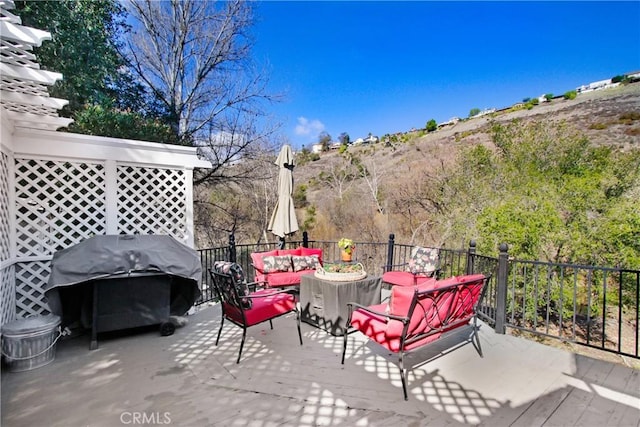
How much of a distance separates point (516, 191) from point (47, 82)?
8434 millimetres

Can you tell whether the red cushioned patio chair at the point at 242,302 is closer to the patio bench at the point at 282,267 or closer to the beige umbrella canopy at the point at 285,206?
the patio bench at the point at 282,267

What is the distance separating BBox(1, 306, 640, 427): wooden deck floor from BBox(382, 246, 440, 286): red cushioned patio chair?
4.15 feet

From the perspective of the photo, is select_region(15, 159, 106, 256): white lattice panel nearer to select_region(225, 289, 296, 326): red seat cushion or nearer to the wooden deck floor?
the wooden deck floor

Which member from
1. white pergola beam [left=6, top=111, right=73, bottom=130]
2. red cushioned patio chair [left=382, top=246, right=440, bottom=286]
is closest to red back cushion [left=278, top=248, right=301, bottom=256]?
red cushioned patio chair [left=382, top=246, right=440, bottom=286]

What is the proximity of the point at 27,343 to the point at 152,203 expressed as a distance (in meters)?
2.10

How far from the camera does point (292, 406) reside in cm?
221

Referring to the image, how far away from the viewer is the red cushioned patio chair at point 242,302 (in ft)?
9.60

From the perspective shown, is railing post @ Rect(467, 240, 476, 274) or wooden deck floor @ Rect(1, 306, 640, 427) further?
railing post @ Rect(467, 240, 476, 274)

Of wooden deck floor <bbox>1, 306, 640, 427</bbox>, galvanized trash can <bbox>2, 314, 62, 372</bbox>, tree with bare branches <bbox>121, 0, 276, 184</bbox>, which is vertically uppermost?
tree with bare branches <bbox>121, 0, 276, 184</bbox>

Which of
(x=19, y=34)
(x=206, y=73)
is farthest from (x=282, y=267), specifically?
(x=206, y=73)

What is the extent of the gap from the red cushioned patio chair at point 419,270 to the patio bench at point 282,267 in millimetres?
1165

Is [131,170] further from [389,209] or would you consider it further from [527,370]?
[389,209]

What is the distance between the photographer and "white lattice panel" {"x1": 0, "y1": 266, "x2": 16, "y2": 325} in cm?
301

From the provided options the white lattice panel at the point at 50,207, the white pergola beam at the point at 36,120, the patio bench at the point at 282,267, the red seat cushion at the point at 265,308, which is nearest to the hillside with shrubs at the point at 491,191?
the patio bench at the point at 282,267
